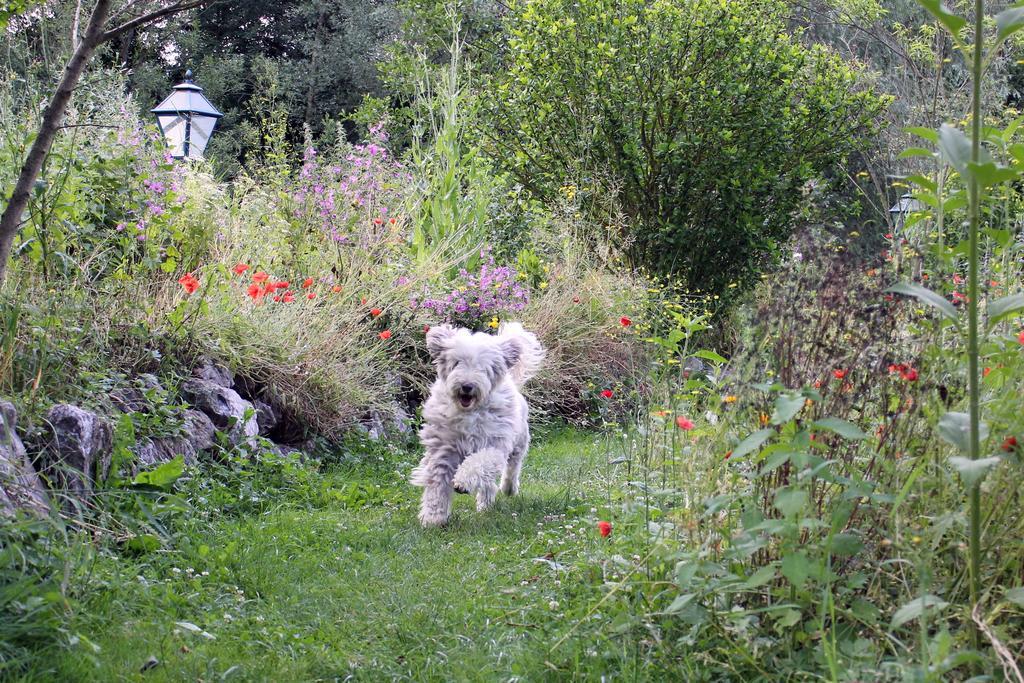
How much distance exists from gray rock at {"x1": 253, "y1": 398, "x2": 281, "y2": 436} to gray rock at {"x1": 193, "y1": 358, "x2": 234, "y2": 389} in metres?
0.28

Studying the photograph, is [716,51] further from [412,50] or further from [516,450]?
[412,50]

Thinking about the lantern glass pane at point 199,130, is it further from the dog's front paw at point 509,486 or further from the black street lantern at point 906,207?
the black street lantern at point 906,207

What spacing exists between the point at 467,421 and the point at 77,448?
7.76 ft

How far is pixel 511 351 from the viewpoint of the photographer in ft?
21.4

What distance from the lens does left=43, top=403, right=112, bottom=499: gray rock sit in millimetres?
4531

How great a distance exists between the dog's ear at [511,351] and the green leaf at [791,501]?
375cm

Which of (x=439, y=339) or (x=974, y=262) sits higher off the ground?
(x=974, y=262)

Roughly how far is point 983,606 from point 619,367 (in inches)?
283

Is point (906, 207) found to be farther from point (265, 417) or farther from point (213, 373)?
point (213, 373)

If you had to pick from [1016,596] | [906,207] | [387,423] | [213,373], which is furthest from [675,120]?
[1016,596]

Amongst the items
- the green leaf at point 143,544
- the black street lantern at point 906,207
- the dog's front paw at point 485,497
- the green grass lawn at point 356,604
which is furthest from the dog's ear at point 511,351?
the green leaf at point 143,544

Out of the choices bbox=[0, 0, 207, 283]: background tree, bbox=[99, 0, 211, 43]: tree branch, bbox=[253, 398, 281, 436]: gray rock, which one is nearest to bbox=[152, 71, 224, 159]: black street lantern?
bbox=[253, 398, 281, 436]: gray rock

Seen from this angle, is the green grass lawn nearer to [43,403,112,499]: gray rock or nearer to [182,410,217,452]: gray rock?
[43,403,112,499]: gray rock

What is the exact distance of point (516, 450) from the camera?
6852mm
